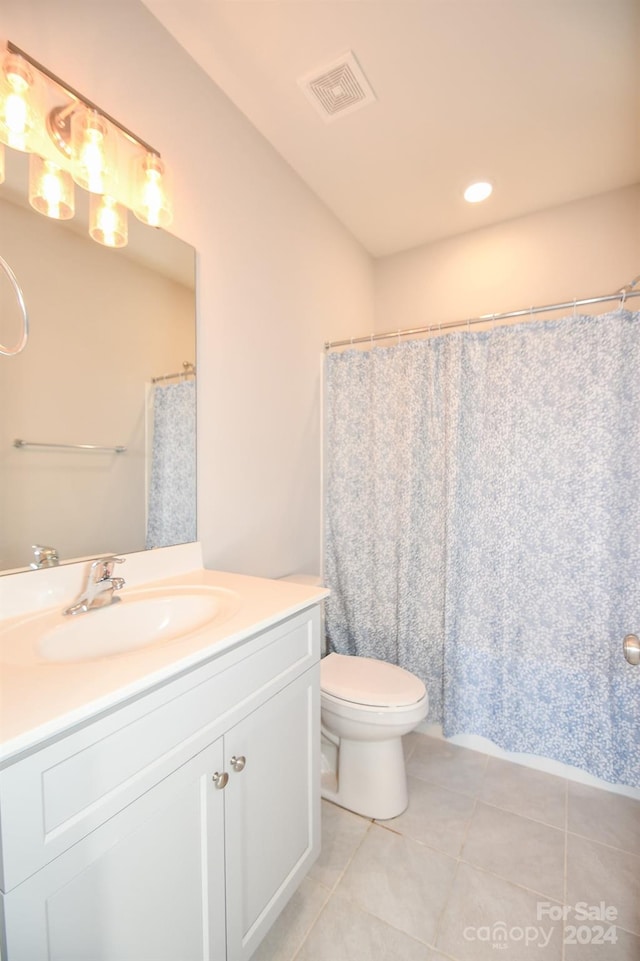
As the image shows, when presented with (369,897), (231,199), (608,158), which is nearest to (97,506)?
(231,199)

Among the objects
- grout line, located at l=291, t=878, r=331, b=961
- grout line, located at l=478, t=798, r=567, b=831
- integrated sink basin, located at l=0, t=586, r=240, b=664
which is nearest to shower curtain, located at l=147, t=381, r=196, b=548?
integrated sink basin, located at l=0, t=586, r=240, b=664

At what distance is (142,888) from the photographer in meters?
0.65

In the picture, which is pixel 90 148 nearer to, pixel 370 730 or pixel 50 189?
pixel 50 189

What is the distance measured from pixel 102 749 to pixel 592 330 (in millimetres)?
1893

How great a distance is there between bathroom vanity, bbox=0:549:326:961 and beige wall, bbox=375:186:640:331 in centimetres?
208

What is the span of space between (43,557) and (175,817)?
0.64 metres

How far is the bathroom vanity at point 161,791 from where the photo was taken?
52 cm

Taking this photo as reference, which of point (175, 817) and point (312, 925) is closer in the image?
point (175, 817)

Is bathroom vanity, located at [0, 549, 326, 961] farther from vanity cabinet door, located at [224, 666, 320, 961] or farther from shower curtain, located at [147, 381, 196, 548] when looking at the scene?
shower curtain, located at [147, 381, 196, 548]

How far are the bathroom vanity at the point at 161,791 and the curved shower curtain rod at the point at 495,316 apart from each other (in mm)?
1362

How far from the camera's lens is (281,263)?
175cm

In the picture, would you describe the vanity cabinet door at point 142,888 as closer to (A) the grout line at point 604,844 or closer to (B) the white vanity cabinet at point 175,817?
(B) the white vanity cabinet at point 175,817

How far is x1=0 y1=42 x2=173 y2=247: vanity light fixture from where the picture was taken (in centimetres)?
88

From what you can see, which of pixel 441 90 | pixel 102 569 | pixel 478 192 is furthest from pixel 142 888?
pixel 478 192
